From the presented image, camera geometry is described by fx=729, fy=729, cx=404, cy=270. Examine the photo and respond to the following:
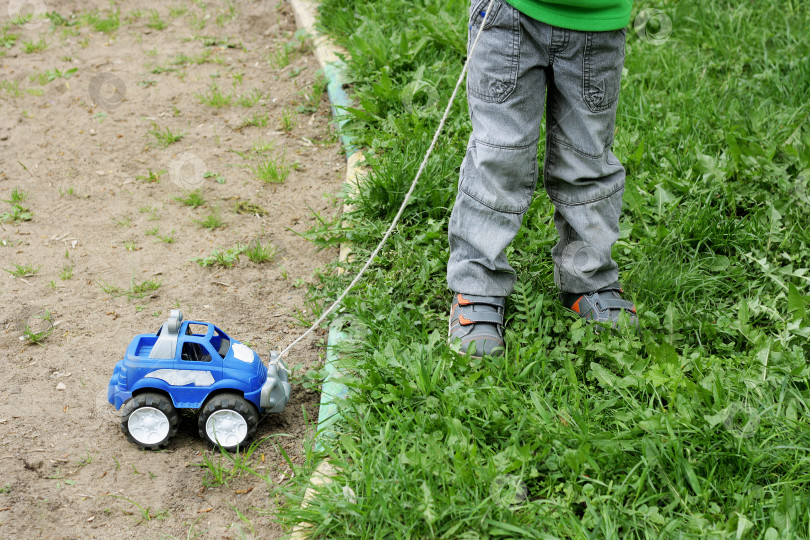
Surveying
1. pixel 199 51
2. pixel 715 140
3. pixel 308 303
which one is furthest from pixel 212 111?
pixel 715 140

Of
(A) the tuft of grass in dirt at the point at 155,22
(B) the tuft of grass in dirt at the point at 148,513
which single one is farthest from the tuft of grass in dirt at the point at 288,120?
(B) the tuft of grass in dirt at the point at 148,513

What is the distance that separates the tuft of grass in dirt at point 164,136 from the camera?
399 centimetres

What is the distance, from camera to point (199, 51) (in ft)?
16.3

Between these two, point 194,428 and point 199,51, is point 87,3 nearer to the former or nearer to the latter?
point 199,51

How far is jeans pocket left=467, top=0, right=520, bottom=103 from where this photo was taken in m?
2.17

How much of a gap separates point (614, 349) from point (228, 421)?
4.15 ft

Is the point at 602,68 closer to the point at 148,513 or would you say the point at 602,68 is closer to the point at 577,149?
the point at 577,149

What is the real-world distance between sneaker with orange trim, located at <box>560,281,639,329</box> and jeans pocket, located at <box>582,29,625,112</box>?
0.69 metres

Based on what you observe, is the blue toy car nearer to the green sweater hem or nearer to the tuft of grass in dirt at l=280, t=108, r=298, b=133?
the green sweater hem

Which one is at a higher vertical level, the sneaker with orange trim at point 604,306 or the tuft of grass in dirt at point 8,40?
the tuft of grass in dirt at point 8,40

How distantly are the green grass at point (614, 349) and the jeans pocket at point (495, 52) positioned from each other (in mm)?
759

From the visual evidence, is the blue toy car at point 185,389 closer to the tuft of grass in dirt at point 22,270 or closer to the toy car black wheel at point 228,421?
the toy car black wheel at point 228,421

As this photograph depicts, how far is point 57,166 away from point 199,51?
1570mm

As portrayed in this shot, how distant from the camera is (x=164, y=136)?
4023mm
